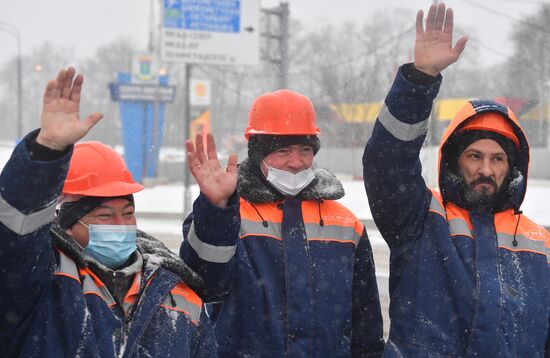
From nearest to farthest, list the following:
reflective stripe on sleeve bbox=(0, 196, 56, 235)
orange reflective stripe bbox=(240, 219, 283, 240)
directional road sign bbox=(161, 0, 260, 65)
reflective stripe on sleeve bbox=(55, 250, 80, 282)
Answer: reflective stripe on sleeve bbox=(0, 196, 56, 235) → reflective stripe on sleeve bbox=(55, 250, 80, 282) → orange reflective stripe bbox=(240, 219, 283, 240) → directional road sign bbox=(161, 0, 260, 65)

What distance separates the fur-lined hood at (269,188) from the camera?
295cm

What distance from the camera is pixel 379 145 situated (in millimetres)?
2588

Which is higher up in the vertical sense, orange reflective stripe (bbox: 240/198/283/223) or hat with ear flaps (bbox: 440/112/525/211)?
hat with ear flaps (bbox: 440/112/525/211)

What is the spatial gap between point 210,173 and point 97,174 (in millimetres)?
400

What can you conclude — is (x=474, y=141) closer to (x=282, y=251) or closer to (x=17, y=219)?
(x=282, y=251)

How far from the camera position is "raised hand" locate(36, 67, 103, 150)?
1979mm

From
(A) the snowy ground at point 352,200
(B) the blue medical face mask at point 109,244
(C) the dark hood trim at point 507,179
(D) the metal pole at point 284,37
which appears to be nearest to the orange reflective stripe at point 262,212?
(B) the blue medical face mask at point 109,244

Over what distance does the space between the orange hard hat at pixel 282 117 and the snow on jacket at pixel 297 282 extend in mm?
241

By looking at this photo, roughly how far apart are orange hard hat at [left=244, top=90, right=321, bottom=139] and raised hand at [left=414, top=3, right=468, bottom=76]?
27.3 inches

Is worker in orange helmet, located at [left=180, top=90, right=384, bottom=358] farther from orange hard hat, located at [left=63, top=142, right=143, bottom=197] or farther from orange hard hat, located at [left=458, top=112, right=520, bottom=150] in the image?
orange hard hat, located at [left=458, top=112, right=520, bottom=150]


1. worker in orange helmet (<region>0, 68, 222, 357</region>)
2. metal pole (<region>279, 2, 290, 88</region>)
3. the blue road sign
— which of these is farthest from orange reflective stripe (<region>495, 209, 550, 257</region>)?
metal pole (<region>279, 2, 290, 88</region>)

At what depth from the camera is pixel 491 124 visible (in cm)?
277

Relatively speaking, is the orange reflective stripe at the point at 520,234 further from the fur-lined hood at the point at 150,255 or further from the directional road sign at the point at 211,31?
the directional road sign at the point at 211,31

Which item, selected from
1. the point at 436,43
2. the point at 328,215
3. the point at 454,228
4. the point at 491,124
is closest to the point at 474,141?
the point at 491,124
